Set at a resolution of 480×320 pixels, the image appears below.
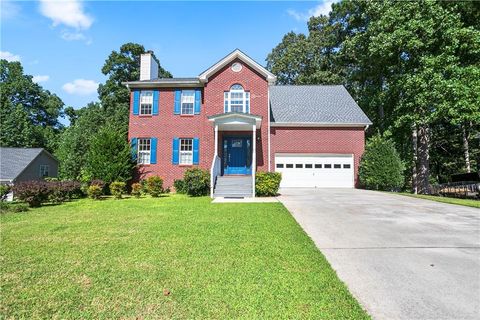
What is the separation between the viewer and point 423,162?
22328 millimetres

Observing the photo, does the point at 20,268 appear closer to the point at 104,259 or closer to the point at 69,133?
the point at 104,259

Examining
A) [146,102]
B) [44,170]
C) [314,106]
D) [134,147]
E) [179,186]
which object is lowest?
[179,186]

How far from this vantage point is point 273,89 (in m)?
23.6

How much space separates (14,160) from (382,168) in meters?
28.3

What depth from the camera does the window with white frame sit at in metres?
17.9

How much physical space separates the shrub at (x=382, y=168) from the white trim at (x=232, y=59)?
7762mm

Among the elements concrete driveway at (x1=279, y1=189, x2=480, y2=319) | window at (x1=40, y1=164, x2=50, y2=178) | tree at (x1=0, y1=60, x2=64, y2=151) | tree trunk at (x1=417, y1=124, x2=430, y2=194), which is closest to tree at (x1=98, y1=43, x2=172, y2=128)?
window at (x1=40, y1=164, x2=50, y2=178)

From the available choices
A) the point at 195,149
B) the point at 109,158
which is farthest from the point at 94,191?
the point at 195,149

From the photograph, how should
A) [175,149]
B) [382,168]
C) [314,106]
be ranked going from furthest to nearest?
[314,106], [382,168], [175,149]

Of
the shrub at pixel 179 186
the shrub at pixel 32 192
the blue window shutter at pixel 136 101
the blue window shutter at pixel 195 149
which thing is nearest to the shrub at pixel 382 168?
the blue window shutter at pixel 195 149

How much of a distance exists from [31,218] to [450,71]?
23397 millimetres

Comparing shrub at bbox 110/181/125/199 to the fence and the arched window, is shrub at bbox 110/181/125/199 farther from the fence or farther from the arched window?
the fence

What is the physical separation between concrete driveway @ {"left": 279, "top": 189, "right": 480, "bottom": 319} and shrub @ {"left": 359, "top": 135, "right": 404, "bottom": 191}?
26.6 ft

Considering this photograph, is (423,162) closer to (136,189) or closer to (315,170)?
(315,170)
